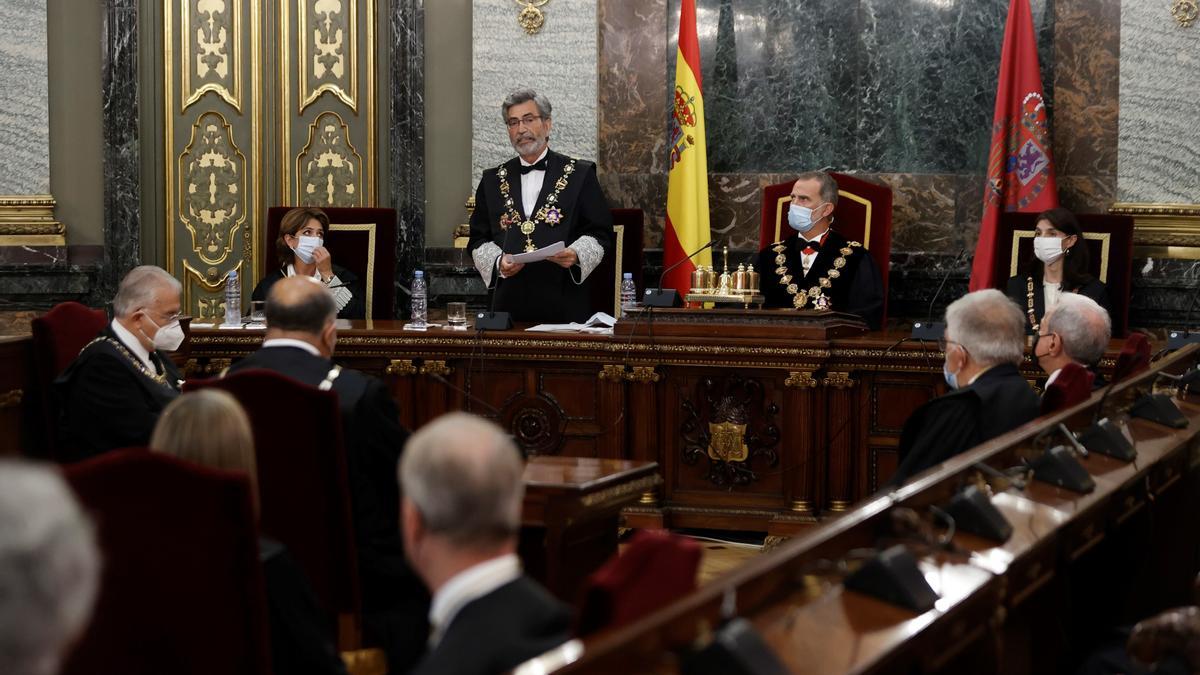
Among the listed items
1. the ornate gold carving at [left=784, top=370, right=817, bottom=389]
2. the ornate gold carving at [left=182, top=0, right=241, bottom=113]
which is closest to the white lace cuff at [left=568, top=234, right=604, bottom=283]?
the ornate gold carving at [left=784, top=370, right=817, bottom=389]

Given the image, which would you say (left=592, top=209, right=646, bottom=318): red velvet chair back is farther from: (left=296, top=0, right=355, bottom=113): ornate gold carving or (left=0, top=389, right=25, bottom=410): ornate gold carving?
(left=0, top=389, right=25, bottom=410): ornate gold carving

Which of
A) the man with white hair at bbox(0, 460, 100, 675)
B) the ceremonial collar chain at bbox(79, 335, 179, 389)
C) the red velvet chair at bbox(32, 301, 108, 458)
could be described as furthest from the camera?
the red velvet chair at bbox(32, 301, 108, 458)

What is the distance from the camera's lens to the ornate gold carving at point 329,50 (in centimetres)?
821

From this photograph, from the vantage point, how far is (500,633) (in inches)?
72.7

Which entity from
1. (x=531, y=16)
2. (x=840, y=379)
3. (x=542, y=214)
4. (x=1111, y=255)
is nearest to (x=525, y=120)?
(x=542, y=214)

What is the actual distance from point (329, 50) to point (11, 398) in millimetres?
3842

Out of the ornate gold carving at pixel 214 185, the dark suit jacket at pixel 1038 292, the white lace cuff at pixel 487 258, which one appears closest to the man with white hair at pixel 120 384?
the white lace cuff at pixel 487 258

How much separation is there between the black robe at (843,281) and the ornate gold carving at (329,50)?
2.92 m

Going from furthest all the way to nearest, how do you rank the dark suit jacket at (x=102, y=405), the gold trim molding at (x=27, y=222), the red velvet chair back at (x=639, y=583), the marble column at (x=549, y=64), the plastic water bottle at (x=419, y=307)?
the gold trim molding at (x=27, y=222) < the marble column at (x=549, y=64) < the plastic water bottle at (x=419, y=307) < the dark suit jacket at (x=102, y=405) < the red velvet chair back at (x=639, y=583)

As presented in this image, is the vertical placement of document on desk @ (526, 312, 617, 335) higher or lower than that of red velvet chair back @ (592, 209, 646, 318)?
lower

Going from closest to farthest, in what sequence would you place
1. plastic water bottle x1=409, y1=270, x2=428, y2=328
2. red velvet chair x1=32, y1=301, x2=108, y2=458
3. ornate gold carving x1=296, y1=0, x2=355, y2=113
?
1. red velvet chair x1=32, y1=301, x2=108, y2=458
2. plastic water bottle x1=409, y1=270, x2=428, y2=328
3. ornate gold carving x1=296, y1=0, x2=355, y2=113

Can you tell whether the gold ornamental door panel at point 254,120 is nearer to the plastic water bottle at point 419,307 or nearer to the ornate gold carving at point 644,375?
the plastic water bottle at point 419,307

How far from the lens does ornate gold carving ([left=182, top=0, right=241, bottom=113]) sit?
→ 8258 mm

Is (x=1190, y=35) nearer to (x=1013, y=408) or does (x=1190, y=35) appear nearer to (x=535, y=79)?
(x=535, y=79)
